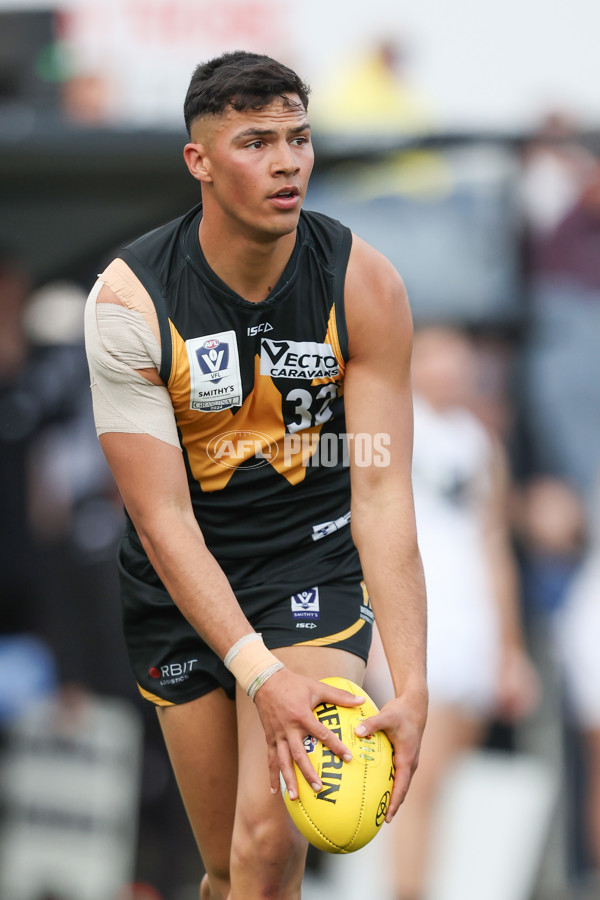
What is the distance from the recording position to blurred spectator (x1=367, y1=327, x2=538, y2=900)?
7.26 m

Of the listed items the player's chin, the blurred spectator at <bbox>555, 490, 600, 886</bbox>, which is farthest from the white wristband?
the blurred spectator at <bbox>555, 490, 600, 886</bbox>

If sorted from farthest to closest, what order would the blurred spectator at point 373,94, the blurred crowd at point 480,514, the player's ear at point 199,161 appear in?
1. the blurred spectator at point 373,94
2. the blurred crowd at point 480,514
3. the player's ear at point 199,161

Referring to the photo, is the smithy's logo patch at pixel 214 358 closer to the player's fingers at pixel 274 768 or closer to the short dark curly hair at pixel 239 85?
the short dark curly hair at pixel 239 85

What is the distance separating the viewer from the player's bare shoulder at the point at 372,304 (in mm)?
3656

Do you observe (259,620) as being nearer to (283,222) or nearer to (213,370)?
(213,370)

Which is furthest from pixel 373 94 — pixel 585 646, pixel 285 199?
pixel 285 199

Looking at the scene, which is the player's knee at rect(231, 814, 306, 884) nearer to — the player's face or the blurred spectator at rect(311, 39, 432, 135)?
the player's face

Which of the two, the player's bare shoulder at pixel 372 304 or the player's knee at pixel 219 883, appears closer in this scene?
the player's bare shoulder at pixel 372 304

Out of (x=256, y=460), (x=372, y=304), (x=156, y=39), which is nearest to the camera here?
(x=372, y=304)

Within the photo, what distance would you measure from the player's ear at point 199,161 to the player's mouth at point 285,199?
0.22 m

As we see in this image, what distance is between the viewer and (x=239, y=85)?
11.1ft

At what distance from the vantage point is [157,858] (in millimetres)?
7598

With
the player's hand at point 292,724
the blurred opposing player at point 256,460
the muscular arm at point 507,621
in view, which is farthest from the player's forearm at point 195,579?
the muscular arm at point 507,621

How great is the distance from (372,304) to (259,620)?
98 centimetres
